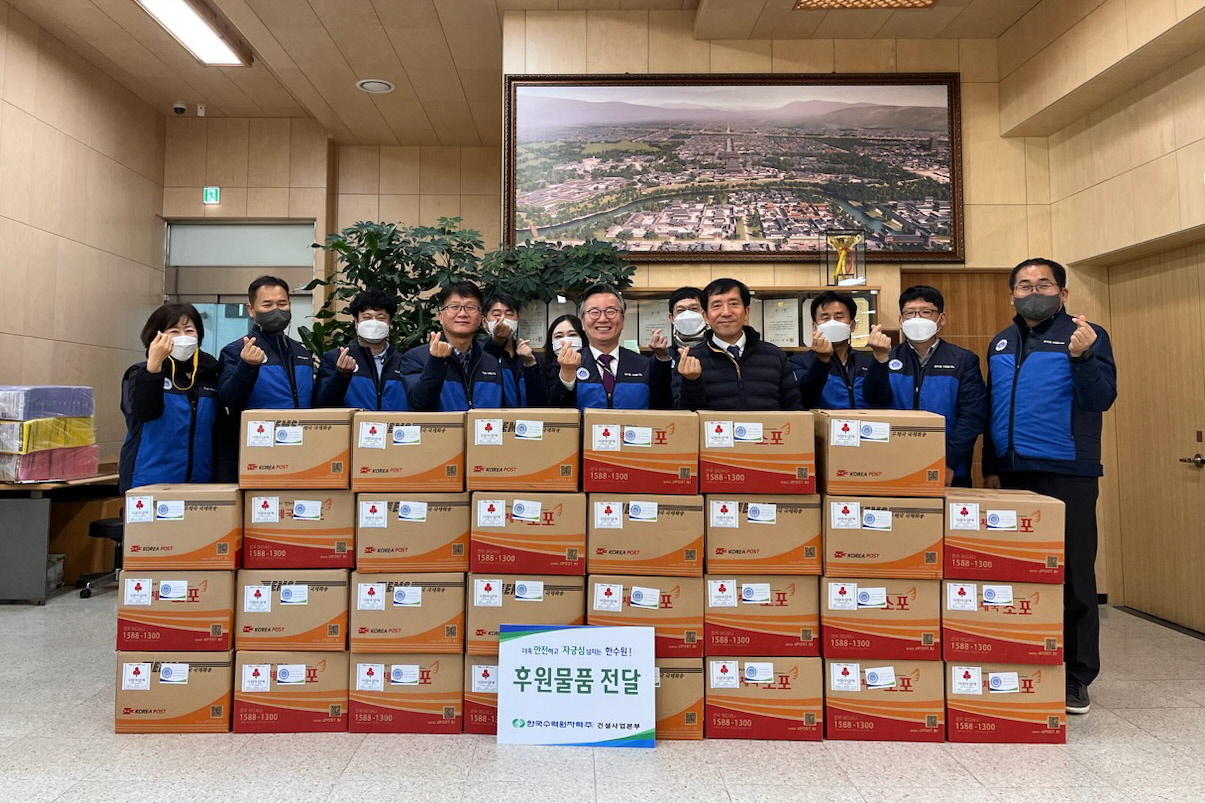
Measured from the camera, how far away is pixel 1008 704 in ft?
7.63

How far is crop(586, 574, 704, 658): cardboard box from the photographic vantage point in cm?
235

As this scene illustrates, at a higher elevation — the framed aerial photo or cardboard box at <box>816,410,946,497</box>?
the framed aerial photo

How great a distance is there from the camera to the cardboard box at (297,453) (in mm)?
2410

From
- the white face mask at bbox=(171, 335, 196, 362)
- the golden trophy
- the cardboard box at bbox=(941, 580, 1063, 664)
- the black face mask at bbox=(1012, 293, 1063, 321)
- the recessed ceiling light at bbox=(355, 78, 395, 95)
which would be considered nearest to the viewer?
the cardboard box at bbox=(941, 580, 1063, 664)

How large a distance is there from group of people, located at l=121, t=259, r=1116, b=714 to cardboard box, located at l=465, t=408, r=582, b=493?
0.39m

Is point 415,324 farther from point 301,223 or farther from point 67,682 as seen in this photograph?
point 301,223

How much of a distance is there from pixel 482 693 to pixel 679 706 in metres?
0.65

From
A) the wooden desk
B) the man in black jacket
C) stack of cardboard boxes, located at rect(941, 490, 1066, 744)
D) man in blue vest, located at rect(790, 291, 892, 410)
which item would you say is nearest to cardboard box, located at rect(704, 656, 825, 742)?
stack of cardboard boxes, located at rect(941, 490, 1066, 744)

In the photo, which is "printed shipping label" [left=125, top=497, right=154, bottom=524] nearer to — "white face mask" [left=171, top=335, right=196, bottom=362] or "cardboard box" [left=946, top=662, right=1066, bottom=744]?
"white face mask" [left=171, top=335, right=196, bottom=362]

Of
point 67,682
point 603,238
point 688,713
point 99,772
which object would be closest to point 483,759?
point 688,713

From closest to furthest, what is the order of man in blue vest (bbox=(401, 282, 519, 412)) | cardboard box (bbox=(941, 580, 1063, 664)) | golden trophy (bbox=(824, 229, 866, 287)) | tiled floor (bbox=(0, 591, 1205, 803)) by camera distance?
tiled floor (bbox=(0, 591, 1205, 803)), cardboard box (bbox=(941, 580, 1063, 664)), man in blue vest (bbox=(401, 282, 519, 412)), golden trophy (bbox=(824, 229, 866, 287))

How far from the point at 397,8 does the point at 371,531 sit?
3658mm

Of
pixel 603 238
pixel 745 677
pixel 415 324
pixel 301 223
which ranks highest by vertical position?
pixel 301 223

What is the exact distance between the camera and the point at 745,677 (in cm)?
235
